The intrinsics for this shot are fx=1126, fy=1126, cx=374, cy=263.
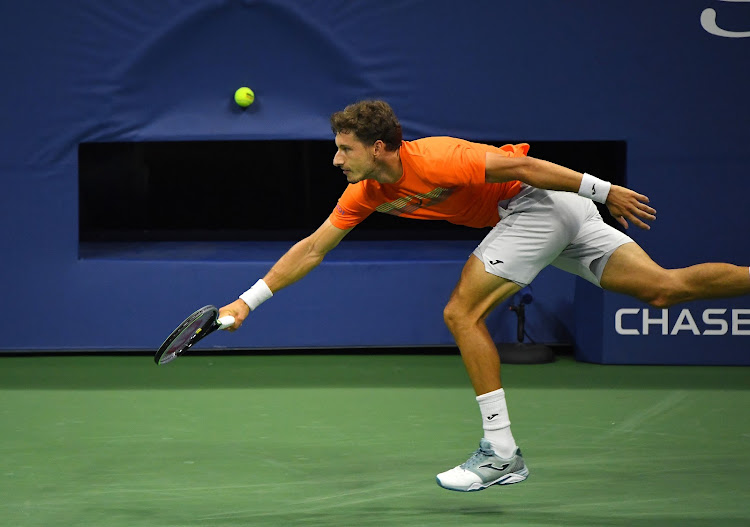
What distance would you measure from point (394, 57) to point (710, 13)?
2.04 m

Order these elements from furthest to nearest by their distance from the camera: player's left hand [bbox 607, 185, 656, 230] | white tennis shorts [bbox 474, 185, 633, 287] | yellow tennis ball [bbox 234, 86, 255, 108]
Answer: yellow tennis ball [bbox 234, 86, 255, 108], white tennis shorts [bbox 474, 185, 633, 287], player's left hand [bbox 607, 185, 656, 230]

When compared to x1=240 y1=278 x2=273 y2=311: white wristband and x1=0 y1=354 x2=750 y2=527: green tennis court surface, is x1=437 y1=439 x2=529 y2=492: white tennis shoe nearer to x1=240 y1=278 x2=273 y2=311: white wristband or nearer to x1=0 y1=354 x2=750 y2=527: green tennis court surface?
x1=0 y1=354 x2=750 y2=527: green tennis court surface

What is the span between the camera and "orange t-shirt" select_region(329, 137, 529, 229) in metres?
4.25

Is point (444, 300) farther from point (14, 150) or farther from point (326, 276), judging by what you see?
point (14, 150)

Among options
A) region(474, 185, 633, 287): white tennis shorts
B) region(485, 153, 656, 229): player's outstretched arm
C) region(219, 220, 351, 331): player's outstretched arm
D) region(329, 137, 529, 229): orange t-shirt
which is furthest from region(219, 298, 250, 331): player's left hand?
region(485, 153, 656, 229): player's outstretched arm

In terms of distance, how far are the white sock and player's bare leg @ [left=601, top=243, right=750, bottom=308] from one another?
2.37 feet

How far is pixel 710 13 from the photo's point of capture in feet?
23.7

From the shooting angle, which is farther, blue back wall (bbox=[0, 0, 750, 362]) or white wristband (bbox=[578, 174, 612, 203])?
blue back wall (bbox=[0, 0, 750, 362])

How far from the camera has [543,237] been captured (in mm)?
4496

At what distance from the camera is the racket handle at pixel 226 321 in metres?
4.31

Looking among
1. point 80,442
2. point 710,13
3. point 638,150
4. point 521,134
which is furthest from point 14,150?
point 710,13

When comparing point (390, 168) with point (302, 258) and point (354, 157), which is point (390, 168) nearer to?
point (354, 157)

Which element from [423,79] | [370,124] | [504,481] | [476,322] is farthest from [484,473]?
[423,79]

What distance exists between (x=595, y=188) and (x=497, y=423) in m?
0.98
